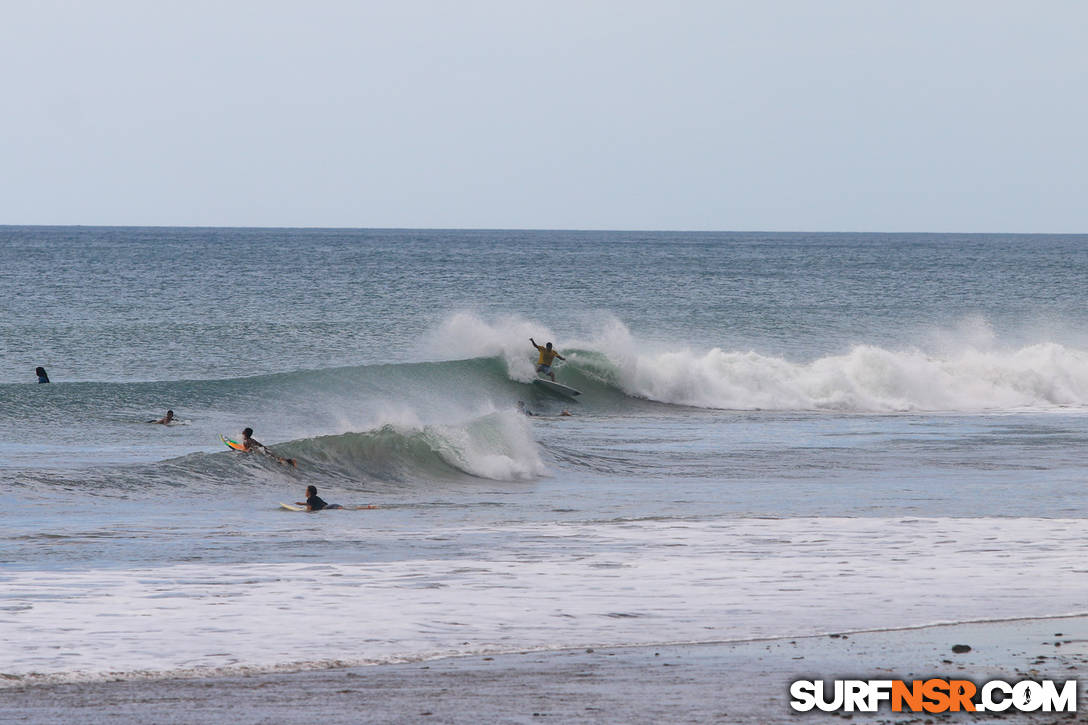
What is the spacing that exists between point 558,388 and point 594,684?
26216 millimetres

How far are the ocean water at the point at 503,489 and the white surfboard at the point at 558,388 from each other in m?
0.32

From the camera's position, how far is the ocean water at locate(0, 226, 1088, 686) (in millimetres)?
10500

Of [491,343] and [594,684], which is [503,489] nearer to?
[594,684]

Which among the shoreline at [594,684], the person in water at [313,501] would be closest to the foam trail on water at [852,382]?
the person in water at [313,501]

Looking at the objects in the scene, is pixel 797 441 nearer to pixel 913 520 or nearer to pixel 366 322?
pixel 913 520

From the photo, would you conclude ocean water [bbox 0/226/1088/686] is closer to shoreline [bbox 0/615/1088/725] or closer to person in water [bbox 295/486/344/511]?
person in water [bbox 295/486/344/511]

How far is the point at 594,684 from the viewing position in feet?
27.8

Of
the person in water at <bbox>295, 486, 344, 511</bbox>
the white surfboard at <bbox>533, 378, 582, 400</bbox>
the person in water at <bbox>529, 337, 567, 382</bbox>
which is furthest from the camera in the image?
the person in water at <bbox>529, 337, 567, 382</bbox>

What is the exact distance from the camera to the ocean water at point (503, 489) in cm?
1050

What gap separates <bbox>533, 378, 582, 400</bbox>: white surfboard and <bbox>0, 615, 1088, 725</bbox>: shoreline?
24.4 m

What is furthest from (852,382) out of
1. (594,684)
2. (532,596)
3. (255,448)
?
(594,684)

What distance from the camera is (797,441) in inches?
1008

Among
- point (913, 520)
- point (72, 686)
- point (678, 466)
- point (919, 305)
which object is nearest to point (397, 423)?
point (678, 466)

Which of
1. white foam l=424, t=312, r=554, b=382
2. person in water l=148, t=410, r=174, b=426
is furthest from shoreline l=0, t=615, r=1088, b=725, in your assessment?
white foam l=424, t=312, r=554, b=382
